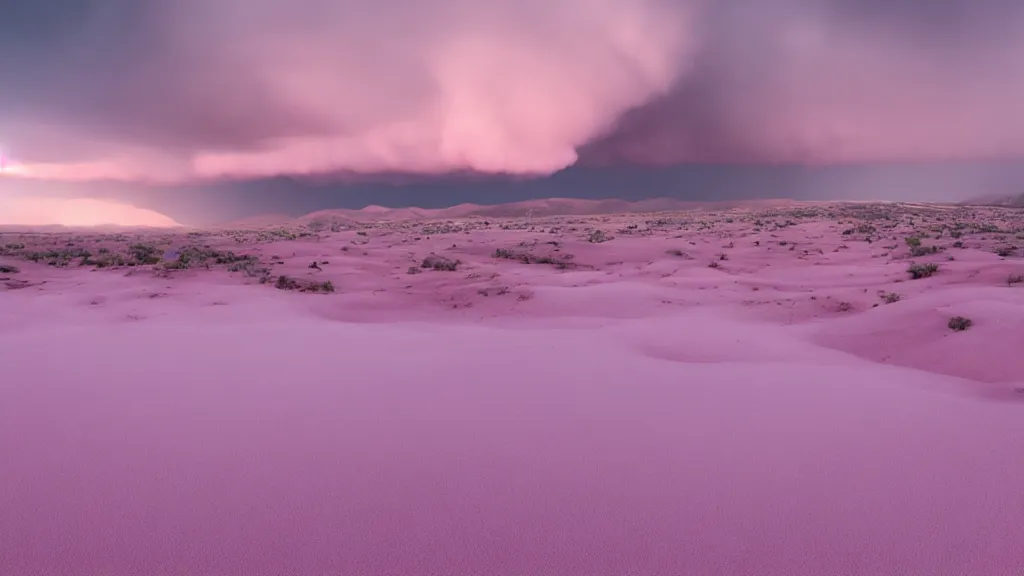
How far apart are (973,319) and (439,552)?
8.18m

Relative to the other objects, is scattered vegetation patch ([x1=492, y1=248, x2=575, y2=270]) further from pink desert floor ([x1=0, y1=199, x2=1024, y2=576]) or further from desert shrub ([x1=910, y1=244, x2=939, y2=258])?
desert shrub ([x1=910, y1=244, x2=939, y2=258])

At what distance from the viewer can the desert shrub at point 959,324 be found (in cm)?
739

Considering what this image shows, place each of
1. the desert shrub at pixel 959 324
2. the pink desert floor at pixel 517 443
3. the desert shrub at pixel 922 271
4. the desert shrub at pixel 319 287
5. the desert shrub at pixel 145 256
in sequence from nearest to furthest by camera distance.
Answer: the pink desert floor at pixel 517 443
the desert shrub at pixel 959 324
the desert shrub at pixel 922 271
the desert shrub at pixel 319 287
the desert shrub at pixel 145 256

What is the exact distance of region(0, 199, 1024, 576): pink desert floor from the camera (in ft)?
9.84

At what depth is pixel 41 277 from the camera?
17.0 metres

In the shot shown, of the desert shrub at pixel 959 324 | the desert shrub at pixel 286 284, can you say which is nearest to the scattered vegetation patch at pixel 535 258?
the desert shrub at pixel 286 284

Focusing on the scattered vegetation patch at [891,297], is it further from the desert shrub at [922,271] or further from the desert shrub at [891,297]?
the desert shrub at [922,271]

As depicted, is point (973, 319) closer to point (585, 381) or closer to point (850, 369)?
point (850, 369)

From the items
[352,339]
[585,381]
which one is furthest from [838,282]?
[352,339]

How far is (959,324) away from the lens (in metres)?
7.47

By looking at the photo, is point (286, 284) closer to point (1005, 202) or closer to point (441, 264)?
point (441, 264)

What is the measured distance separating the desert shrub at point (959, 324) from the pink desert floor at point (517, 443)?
0.19 meters

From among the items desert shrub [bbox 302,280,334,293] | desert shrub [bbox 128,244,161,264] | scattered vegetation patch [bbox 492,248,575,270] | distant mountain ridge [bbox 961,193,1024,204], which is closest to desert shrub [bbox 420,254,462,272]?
scattered vegetation patch [bbox 492,248,575,270]

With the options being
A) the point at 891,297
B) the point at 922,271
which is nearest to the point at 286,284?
the point at 891,297
